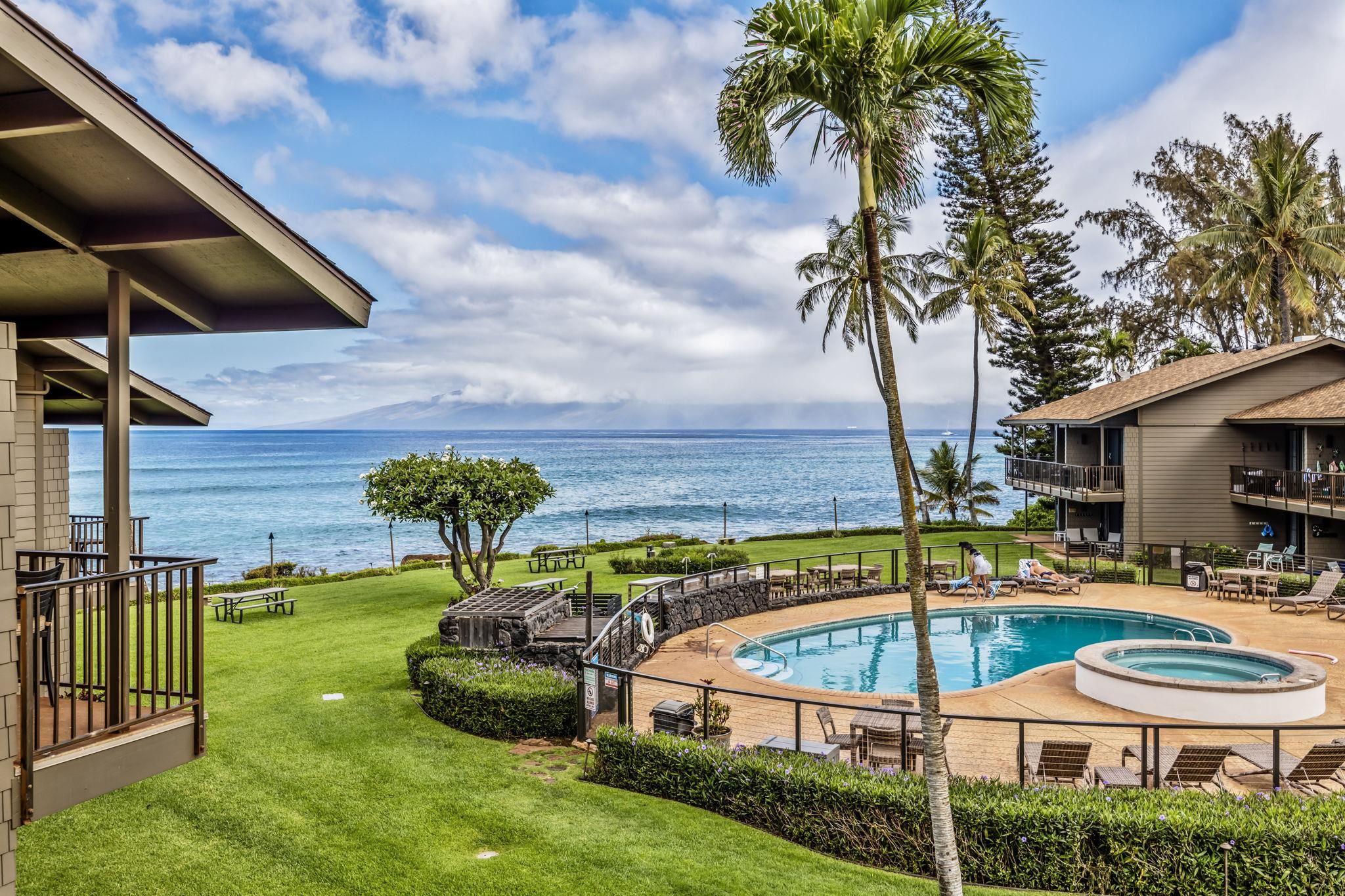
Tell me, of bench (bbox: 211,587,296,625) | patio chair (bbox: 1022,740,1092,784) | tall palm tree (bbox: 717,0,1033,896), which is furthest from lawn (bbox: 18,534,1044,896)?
bench (bbox: 211,587,296,625)

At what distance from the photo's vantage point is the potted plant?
9.61m

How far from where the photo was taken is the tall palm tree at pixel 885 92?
201 inches

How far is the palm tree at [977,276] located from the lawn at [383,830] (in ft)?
103

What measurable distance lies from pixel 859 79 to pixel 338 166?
93.0 m

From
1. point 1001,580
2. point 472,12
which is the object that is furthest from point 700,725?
point 472,12

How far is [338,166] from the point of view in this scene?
8656cm

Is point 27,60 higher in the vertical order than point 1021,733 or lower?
higher

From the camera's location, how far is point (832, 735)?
1019 cm

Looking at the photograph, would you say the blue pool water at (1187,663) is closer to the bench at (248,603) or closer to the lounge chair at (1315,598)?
the lounge chair at (1315,598)

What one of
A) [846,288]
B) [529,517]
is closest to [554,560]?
[846,288]

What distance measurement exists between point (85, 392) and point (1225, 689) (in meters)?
18.2

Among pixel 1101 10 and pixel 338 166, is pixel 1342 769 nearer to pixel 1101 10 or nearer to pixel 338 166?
pixel 1101 10

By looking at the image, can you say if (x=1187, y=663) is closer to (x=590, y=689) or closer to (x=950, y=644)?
(x=950, y=644)

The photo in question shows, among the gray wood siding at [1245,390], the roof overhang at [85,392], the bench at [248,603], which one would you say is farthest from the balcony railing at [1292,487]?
the roof overhang at [85,392]
